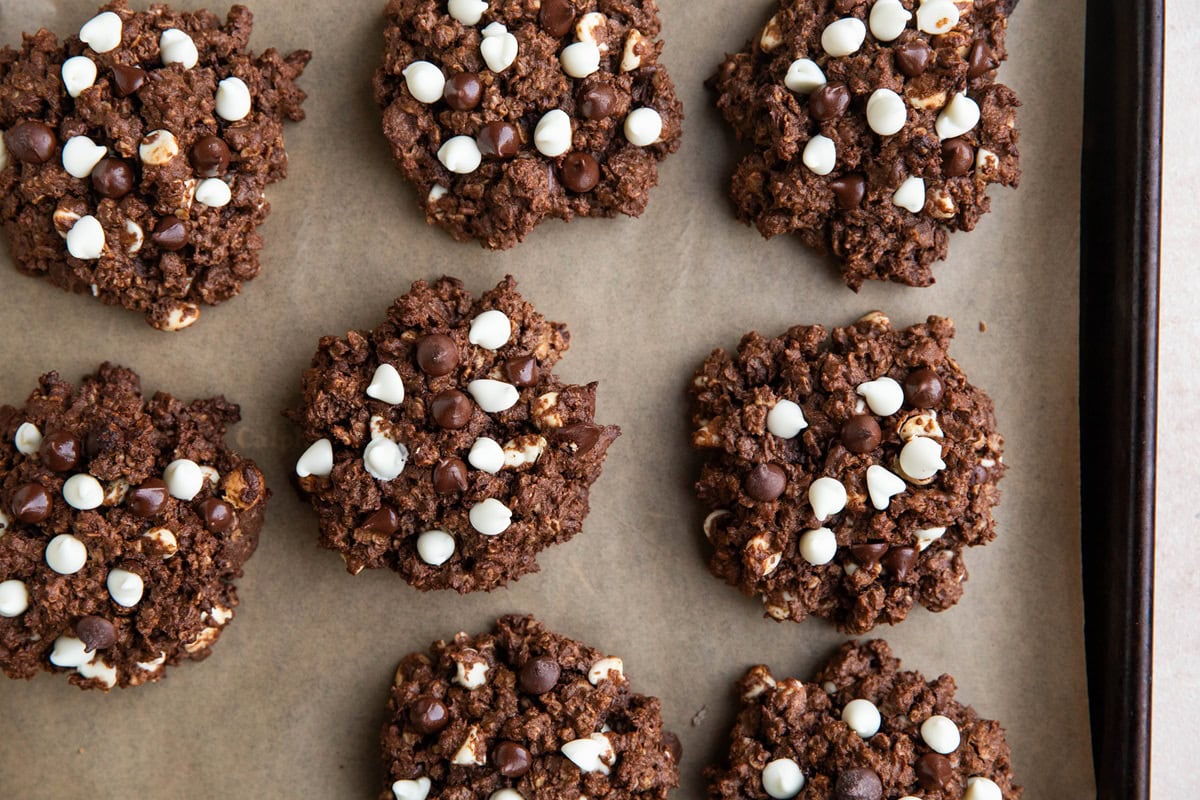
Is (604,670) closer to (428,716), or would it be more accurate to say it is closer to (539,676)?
(539,676)

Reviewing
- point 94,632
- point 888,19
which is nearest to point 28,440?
point 94,632

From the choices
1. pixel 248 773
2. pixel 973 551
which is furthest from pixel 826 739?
pixel 248 773

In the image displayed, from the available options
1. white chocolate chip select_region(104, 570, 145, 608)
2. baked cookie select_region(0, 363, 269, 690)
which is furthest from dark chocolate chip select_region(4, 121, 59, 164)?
white chocolate chip select_region(104, 570, 145, 608)

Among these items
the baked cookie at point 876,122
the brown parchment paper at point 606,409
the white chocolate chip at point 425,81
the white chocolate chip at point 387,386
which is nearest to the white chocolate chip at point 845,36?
the baked cookie at point 876,122

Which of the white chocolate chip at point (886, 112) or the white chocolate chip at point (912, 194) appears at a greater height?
the white chocolate chip at point (886, 112)

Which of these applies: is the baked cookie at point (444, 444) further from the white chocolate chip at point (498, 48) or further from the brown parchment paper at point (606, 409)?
the white chocolate chip at point (498, 48)

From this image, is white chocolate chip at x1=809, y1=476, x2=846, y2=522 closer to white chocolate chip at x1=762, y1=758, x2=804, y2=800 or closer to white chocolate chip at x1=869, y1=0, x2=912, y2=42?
white chocolate chip at x1=762, y1=758, x2=804, y2=800

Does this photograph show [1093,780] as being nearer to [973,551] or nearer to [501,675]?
[973,551]
